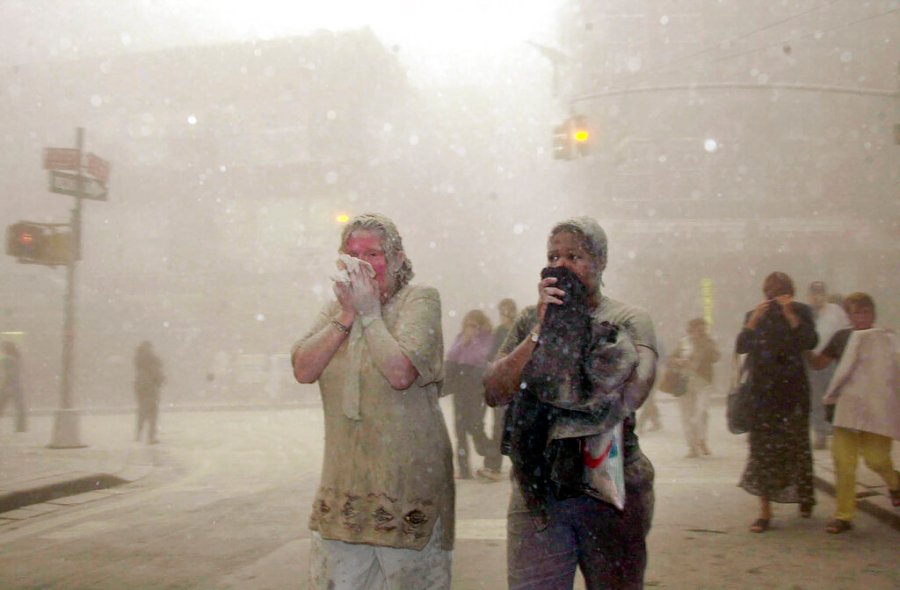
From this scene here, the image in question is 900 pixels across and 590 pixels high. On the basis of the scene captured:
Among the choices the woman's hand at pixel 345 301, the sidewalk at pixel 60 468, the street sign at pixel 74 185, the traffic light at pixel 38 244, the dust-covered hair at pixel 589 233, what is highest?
the street sign at pixel 74 185

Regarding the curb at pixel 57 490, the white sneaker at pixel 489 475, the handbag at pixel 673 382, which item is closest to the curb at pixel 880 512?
the handbag at pixel 673 382

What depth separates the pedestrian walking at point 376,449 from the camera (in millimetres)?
2646


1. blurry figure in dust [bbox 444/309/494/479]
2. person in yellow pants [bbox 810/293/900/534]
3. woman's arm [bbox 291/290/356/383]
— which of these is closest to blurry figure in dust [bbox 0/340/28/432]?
blurry figure in dust [bbox 444/309/494/479]

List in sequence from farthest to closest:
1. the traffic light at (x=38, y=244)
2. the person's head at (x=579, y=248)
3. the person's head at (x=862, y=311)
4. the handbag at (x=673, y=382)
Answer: the traffic light at (x=38, y=244) < the handbag at (x=673, y=382) < the person's head at (x=862, y=311) < the person's head at (x=579, y=248)

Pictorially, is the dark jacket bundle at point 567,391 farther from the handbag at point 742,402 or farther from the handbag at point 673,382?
the handbag at point 673,382

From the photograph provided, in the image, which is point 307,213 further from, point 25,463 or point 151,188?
point 25,463

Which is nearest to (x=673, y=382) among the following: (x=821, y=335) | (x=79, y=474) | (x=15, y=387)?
(x=821, y=335)

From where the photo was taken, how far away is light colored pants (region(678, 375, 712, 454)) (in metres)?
10.5

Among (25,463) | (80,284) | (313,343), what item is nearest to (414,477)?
(313,343)

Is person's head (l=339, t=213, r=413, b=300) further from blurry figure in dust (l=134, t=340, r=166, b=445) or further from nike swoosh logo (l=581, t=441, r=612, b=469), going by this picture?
blurry figure in dust (l=134, t=340, r=166, b=445)

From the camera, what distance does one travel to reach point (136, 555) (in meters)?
5.96

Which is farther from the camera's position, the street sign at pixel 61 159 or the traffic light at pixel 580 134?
the traffic light at pixel 580 134

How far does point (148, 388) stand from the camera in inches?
582

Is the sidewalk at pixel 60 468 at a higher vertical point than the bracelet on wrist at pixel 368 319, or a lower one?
lower
